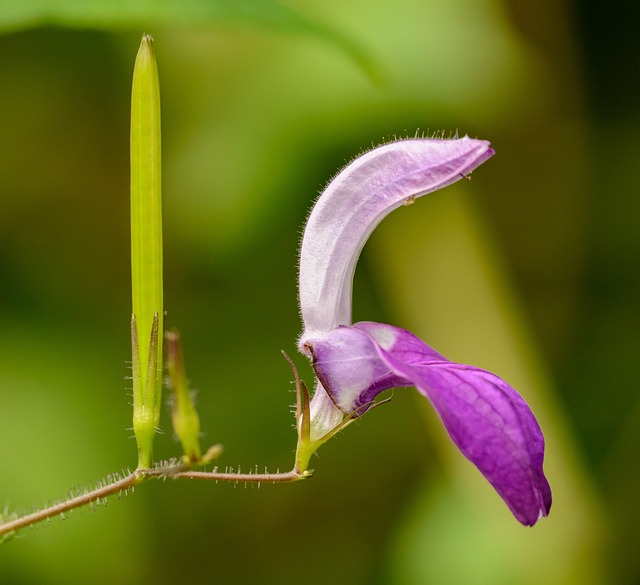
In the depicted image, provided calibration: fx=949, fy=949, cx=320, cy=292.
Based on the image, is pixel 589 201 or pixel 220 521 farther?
pixel 589 201

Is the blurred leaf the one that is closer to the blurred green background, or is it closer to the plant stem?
the plant stem

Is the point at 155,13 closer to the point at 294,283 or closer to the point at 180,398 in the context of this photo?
the point at 180,398

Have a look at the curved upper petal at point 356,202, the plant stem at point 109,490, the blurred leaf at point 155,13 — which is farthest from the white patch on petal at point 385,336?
the blurred leaf at point 155,13

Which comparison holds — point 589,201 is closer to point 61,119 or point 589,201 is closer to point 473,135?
point 473,135

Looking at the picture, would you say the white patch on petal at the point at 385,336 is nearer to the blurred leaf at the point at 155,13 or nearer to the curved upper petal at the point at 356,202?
the curved upper petal at the point at 356,202

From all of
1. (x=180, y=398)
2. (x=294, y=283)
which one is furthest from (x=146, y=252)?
(x=294, y=283)

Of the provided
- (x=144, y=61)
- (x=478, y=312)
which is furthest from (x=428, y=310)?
(x=144, y=61)
